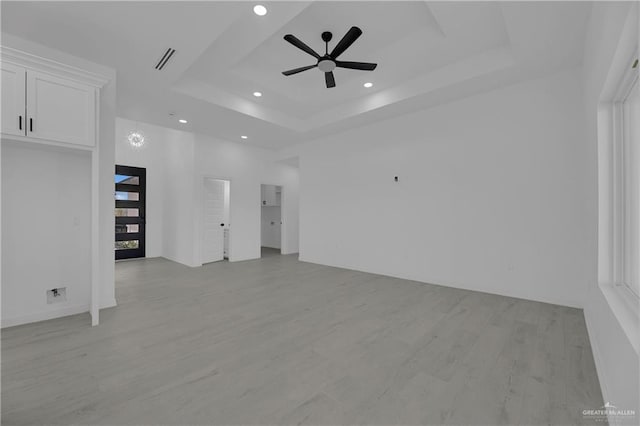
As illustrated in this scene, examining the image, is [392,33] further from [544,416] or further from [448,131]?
[544,416]

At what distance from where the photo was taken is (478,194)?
412cm

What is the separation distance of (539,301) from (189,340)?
4.37 m

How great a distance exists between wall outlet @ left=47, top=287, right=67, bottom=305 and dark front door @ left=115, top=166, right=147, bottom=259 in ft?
14.0

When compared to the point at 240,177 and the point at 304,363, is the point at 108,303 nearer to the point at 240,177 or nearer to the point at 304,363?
the point at 304,363

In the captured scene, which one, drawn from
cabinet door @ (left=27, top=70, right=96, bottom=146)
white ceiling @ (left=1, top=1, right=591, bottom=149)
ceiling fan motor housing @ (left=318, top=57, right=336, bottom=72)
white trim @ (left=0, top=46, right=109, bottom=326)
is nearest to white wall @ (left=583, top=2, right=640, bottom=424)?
white ceiling @ (left=1, top=1, right=591, bottom=149)

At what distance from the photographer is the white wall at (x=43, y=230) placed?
2822mm

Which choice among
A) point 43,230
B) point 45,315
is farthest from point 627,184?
point 45,315

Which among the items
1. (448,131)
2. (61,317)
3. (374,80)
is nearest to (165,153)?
(61,317)

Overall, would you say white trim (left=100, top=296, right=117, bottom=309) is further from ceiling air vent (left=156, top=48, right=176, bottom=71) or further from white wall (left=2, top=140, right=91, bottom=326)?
ceiling air vent (left=156, top=48, right=176, bottom=71)

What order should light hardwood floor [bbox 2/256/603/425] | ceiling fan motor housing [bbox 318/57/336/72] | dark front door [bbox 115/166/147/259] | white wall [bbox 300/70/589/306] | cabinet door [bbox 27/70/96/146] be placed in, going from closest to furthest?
light hardwood floor [bbox 2/256/603/425] < cabinet door [bbox 27/70/96/146] < ceiling fan motor housing [bbox 318/57/336/72] < white wall [bbox 300/70/589/306] < dark front door [bbox 115/166/147/259]

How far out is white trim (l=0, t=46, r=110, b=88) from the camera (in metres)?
2.38

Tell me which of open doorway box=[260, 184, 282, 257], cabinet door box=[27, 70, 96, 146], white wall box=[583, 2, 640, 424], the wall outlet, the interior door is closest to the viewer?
white wall box=[583, 2, 640, 424]

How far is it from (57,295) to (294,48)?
4.30m

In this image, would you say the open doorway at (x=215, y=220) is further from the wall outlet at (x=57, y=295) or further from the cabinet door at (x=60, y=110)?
the cabinet door at (x=60, y=110)
